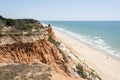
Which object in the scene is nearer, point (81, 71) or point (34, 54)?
point (34, 54)

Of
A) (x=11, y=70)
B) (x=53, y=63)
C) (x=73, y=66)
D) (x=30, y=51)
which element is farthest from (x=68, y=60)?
(x=11, y=70)

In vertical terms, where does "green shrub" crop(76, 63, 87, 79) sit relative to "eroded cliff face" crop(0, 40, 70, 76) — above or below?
below

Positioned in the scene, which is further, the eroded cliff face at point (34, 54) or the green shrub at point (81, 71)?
the green shrub at point (81, 71)

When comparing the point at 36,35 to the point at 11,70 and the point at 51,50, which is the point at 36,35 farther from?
the point at 11,70

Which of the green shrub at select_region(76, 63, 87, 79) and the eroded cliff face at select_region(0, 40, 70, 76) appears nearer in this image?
the eroded cliff face at select_region(0, 40, 70, 76)

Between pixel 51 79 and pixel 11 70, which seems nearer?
pixel 51 79

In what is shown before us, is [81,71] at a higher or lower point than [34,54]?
lower

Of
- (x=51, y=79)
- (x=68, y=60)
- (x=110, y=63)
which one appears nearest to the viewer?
(x=51, y=79)

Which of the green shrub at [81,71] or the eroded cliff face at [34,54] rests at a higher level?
the eroded cliff face at [34,54]
